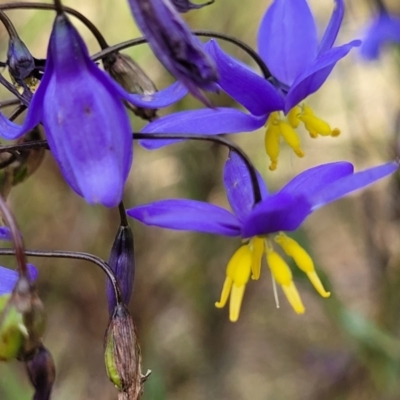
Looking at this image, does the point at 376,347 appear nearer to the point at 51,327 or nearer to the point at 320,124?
the point at 320,124

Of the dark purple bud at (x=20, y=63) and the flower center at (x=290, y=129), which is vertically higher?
the dark purple bud at (x=20, y=63)

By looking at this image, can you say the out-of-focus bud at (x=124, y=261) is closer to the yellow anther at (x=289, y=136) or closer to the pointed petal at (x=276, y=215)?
the pointed petal at (x=276, y=215)

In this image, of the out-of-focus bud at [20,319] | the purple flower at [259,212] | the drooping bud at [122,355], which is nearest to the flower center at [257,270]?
the purple flower at [259,212]

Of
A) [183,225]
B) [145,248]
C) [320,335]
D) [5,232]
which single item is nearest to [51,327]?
[145,248]

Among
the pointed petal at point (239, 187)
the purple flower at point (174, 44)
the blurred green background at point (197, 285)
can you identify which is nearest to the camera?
the purple flower at point (174, 44)

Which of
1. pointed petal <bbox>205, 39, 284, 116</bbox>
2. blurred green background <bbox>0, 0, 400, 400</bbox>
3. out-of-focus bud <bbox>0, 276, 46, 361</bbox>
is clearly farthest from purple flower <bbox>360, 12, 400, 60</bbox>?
out-of-focus bud <bbox>0, 276, 46, 361</bbox>

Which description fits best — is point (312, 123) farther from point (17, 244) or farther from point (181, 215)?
point (17, 244)
